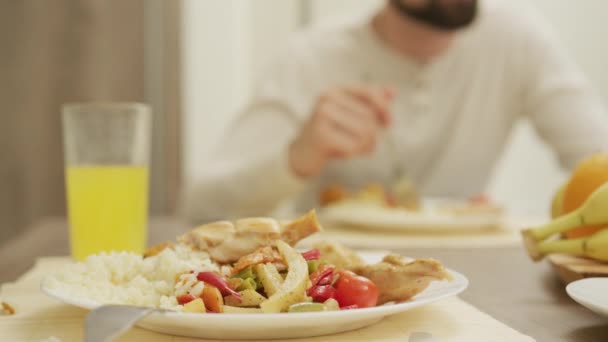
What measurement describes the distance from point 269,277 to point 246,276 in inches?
1.1

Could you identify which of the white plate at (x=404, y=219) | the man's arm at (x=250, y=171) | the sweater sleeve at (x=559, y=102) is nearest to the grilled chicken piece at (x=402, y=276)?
the white plate at (x=404, y=219)

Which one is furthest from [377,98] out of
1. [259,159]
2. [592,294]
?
[592,294]

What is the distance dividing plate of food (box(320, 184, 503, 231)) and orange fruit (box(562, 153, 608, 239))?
48 cm

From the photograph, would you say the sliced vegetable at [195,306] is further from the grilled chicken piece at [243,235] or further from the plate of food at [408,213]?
the plate of food at [408,213]

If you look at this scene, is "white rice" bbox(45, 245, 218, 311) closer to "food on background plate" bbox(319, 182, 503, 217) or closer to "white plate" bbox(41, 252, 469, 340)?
"white plate" bbox(41, 252, 469, 340)

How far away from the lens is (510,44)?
8.13 feet

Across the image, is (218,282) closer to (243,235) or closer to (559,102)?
(243,235)

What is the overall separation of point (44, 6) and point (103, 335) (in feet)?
9.82

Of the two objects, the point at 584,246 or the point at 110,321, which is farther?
the point at 584,246

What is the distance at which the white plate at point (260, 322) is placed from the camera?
0.54 m

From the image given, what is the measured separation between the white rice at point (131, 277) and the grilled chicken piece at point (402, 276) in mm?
150

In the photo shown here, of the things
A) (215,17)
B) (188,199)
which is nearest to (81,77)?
(215,17)

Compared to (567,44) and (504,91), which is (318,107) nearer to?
(504,91)

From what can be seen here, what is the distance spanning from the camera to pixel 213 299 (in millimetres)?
596
